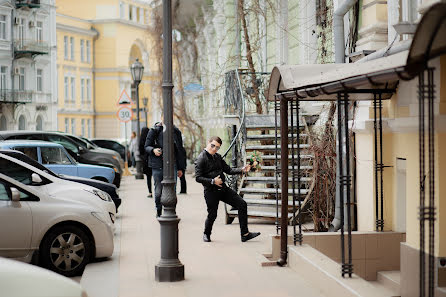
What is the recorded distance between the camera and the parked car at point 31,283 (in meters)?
6.10

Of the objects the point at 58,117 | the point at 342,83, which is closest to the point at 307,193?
the point at 342,83

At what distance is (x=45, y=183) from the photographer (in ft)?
41.2

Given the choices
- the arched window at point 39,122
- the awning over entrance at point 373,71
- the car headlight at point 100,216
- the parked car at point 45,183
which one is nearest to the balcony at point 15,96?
the arched window at point 39,122

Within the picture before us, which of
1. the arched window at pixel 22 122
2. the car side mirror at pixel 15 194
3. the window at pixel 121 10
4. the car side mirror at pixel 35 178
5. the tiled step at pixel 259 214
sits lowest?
the tiled step at pixel 259 214

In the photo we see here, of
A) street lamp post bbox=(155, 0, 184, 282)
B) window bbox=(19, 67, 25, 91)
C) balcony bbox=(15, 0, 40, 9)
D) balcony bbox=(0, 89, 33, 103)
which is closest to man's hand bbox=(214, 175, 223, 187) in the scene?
street lamp post bbox=(155, 0, 184, 282)

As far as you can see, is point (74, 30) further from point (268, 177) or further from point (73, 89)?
point (268, 177)

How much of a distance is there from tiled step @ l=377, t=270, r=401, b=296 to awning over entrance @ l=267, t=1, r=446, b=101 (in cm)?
214

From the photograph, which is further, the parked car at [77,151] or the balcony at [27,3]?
the balcony at [27,3]

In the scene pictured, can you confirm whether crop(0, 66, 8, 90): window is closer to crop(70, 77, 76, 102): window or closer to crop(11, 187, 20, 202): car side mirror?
crop(70, 77, 76, 102): window

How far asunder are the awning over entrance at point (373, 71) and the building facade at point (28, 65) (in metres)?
49.1

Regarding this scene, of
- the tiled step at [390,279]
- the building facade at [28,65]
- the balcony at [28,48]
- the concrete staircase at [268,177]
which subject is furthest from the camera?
the balcony at [28,48]

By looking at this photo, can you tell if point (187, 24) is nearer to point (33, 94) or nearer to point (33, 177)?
point (33, 177)

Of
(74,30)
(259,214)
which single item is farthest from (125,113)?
(74,30)

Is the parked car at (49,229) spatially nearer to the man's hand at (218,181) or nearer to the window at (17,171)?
the window at (17,171)
